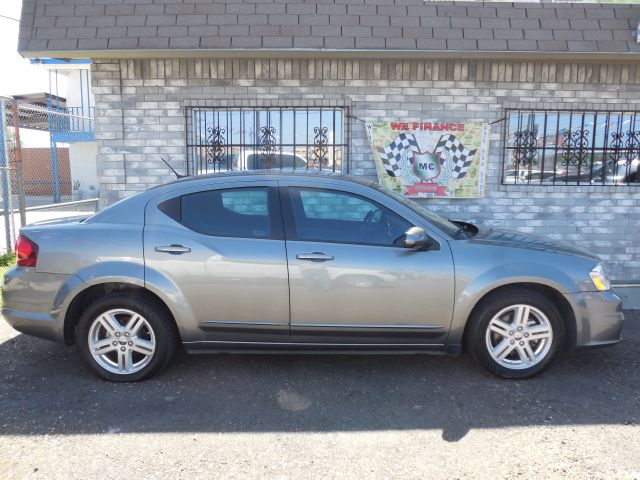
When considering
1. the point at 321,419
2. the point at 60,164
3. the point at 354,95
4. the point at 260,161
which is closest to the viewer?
the point at 321,419

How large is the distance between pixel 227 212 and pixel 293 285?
783 millimetres

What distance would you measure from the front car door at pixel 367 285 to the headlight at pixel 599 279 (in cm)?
110

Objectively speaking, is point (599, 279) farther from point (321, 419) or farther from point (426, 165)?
→ point (426, 165)

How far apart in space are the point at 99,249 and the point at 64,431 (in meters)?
1.29

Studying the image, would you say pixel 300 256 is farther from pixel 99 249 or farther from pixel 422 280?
pixel 99 249

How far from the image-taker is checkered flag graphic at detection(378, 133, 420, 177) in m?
6.99

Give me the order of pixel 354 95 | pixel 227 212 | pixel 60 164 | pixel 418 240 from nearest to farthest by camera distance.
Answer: pixel 418 240 → pixel 227 212 → pixel 354 95 → pixel 60 164

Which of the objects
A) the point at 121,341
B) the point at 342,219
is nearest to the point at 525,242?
the point at 342,219

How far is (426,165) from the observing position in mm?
7059

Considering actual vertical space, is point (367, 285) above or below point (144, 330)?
above

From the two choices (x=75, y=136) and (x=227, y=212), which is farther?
(x=75, y=136)

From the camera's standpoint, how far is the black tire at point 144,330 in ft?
13.1

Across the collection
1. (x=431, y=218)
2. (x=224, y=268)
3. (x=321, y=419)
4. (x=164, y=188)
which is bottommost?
(x=321, y=419)

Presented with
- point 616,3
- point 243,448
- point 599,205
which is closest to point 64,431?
point 243,448
